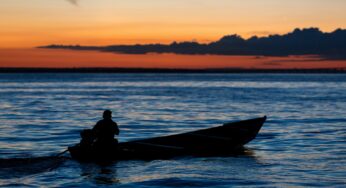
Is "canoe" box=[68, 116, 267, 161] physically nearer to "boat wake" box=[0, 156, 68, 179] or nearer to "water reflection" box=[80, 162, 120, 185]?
"water reflection" box=[80, 162, 120, 185]

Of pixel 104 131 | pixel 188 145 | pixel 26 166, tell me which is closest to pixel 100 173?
pixel 104 131

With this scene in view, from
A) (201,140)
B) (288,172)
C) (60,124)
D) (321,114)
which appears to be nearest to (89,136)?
(201,140)

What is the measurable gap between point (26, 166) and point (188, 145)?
20.3 ft

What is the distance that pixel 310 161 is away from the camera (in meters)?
18.7

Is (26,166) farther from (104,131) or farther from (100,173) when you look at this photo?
(104,131)

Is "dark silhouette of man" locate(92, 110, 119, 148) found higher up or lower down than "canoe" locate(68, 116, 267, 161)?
higher up

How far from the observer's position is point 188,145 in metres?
20.7

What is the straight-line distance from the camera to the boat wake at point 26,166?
52.6ft

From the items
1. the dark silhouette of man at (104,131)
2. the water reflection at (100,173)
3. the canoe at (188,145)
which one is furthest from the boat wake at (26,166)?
the dark silhouette of man at (104,131)

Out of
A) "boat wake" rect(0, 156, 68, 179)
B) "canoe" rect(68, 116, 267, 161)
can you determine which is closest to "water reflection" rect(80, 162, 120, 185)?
"canoe" rect(68, 116, 267, 161)

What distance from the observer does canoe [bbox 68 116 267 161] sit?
61.7 ft

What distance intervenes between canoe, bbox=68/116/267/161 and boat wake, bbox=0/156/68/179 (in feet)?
2.59

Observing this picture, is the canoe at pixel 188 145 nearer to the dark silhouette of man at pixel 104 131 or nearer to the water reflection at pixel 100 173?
the dark silhouette of man at pixel 104 131

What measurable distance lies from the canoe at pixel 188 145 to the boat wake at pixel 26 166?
79 centimetres
